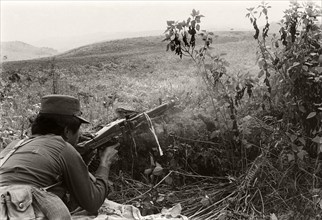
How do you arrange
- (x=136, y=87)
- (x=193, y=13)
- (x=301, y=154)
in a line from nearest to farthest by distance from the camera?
(x=301, y=154) < (x=193, y=13) < (x=136, y=87)

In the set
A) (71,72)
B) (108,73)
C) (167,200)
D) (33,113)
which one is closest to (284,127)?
(167,200)

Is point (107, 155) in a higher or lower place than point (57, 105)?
lower

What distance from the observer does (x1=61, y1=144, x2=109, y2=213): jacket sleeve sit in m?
2.79

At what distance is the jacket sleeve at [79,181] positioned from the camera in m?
2.79

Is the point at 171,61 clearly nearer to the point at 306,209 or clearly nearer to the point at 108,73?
the point at 108,73

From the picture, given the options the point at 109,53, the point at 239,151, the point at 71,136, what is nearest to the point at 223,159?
the point at 239,151

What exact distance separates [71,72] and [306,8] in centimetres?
630

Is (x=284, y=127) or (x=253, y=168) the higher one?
(x=284, y=127)

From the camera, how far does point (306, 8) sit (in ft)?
13.0

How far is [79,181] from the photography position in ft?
9.25

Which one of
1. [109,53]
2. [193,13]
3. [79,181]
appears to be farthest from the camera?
[109,53]

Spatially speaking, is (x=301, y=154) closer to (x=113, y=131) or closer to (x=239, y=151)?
(x=239, y=151)

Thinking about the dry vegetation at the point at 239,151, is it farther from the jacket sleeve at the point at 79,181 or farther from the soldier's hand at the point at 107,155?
the jacket sleeve at the point at 79,181

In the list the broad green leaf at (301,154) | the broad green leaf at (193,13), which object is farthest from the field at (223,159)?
the broad green leaf at (193,13)
